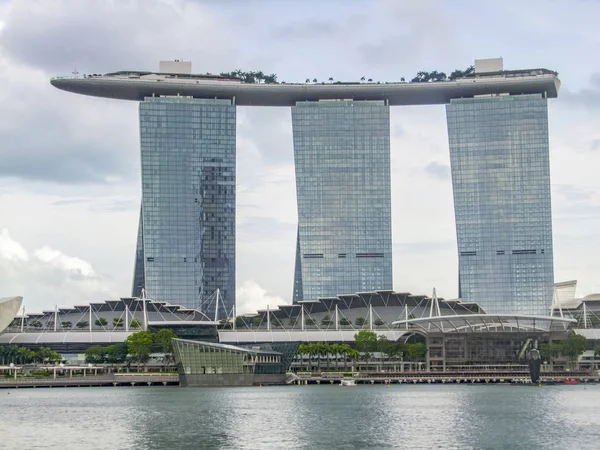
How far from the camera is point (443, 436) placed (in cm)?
9188

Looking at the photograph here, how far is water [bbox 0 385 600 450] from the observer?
87812 mm

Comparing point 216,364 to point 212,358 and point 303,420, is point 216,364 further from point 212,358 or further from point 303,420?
point 303,420

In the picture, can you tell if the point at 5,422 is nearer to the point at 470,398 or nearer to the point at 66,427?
the point at 66,427

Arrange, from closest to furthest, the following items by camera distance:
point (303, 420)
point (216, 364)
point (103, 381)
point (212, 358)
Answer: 1. point (303, 420)
2. point (212, 358)
3. point (216, 364)
4. point (103, 381)

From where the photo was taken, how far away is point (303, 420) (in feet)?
354

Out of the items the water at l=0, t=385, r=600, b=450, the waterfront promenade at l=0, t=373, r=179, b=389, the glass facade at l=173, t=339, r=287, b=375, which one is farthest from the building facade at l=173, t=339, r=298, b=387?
the water at l=0, t=385, r=600, b=450

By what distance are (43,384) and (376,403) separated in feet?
268

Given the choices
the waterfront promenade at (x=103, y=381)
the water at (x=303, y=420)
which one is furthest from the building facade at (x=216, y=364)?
the water at (x=303, y=420)

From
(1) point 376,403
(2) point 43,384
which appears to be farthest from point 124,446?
(2) point 43,384

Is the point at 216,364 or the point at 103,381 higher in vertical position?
the point at 216,364

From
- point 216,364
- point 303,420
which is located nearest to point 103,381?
point 216,364

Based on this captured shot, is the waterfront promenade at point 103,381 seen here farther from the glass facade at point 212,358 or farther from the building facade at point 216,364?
the glass facade at point 212,358

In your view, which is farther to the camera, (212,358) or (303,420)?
(212,358)

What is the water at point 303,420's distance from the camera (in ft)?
288
